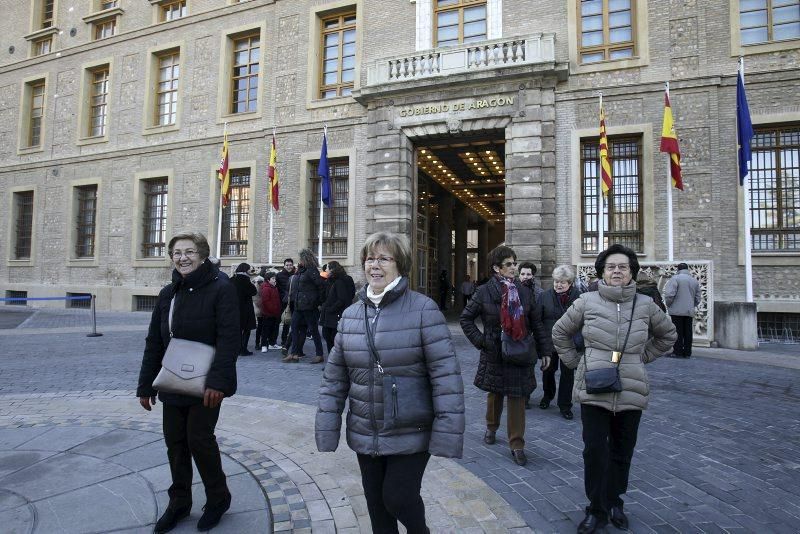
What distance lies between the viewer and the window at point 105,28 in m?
20.6

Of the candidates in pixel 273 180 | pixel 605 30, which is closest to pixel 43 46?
pixel 273 180

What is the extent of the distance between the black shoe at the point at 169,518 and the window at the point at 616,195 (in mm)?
12107

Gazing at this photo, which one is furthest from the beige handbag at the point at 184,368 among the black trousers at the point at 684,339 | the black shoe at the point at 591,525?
the black trousers at the point at 684,339

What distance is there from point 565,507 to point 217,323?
8.46 feet

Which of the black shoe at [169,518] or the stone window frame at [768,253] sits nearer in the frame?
the black shoe at [169,518]

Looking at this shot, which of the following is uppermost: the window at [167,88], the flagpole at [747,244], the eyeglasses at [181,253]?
the window at [167,88]

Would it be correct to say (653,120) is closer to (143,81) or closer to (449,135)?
(449,135)

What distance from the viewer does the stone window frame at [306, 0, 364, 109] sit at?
52.1 ft

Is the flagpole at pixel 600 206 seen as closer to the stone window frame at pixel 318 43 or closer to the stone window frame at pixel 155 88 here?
the stone window frame at pixel 318 43

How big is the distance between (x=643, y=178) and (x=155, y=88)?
58.8 ft

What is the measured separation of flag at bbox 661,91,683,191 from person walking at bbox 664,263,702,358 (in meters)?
2.96

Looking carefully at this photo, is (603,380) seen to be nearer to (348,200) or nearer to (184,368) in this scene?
(184,368)

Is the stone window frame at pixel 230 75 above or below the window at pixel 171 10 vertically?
below

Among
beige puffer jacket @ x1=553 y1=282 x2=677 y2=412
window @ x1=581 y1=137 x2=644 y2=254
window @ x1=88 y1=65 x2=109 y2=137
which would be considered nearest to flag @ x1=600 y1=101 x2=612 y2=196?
window @ x1=581 y1=137 x2=644 y2=254
